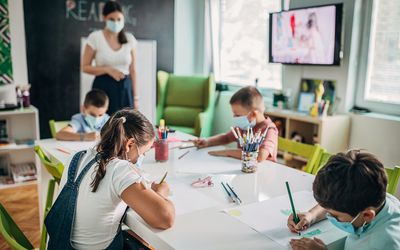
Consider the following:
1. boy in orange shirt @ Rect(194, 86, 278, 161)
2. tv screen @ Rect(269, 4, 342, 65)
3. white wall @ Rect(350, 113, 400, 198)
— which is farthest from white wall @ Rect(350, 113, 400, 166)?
boy in orange shirt @ Rect(194, 86, 278, 161)

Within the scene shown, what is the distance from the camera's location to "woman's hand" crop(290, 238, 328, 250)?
3.62ft

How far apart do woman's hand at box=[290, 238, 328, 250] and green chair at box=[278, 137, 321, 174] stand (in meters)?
0.87

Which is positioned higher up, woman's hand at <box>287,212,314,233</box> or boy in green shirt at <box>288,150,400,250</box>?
boy in green shirt at <box>288,150,400,250</box>

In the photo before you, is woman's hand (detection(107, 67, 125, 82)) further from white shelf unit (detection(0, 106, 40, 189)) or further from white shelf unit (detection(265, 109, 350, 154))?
white shelf unit (detection(265, 109, 350, 154))

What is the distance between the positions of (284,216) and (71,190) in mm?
708

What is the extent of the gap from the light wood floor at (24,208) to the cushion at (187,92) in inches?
67.0

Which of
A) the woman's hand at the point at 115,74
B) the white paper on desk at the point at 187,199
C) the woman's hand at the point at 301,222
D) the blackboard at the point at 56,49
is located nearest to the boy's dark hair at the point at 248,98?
the white paper on desk at the point at 187,199

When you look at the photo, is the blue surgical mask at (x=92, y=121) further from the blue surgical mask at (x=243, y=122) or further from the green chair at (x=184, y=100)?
the green chair at (x=184, y=100)

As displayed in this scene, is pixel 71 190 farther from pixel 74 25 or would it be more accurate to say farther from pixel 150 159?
pixel 74 25

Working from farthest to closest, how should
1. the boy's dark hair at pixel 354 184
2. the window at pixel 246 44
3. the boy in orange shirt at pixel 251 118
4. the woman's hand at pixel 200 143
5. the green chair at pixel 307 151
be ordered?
the window at pixel 246 44 < the woman's hand at pixel 200 143 < the boy in orange shirt at pixel 251 118 < the green chair at pixel 307 151 < the boy's dark hair at pixel 354 184

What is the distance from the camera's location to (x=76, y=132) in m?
2.43

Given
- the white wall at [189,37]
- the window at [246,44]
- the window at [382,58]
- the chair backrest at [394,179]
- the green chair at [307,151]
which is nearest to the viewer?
the chair backrest at [394,179]

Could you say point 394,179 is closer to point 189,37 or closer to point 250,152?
point 250,152

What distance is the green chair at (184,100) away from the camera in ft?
14.4
